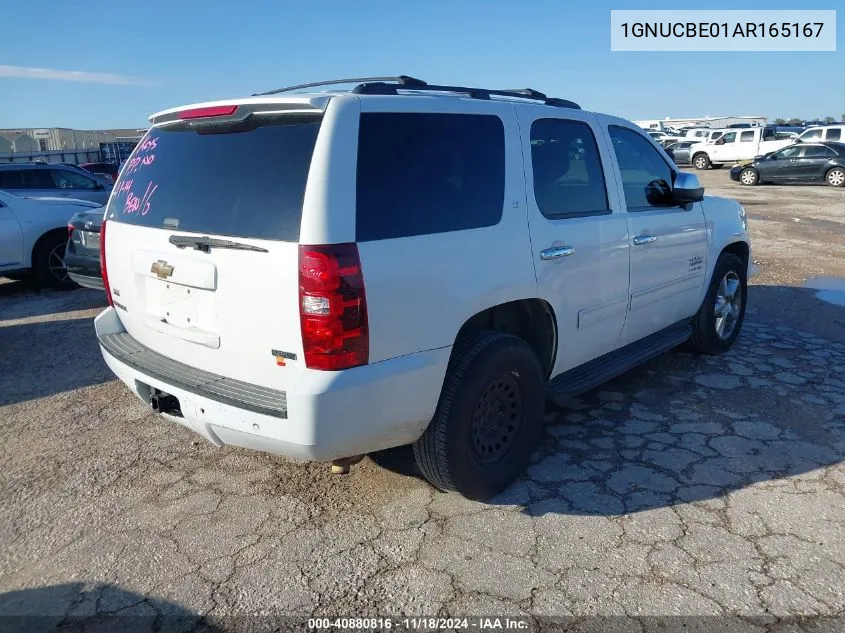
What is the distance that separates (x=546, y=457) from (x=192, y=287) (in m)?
2.14

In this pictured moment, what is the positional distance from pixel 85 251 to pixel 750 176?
23.5 meters

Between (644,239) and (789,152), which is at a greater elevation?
(789,152)

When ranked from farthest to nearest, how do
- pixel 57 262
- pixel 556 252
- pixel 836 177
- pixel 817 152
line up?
pixel 817 152, pixel 836 177, pixel 57 262, pixel 556 252

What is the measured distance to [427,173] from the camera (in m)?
2.92

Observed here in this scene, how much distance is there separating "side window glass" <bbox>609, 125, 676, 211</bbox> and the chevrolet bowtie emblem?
2.75 meters

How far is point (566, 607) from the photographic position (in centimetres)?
254

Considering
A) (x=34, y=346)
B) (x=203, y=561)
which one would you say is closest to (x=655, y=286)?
(x=203, y=561)

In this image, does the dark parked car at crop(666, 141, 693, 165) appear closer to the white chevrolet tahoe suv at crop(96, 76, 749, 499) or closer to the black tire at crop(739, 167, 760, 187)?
the black tire at crop(739, 167, 760, 187)

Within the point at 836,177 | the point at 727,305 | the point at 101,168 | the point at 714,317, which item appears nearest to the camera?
the point at 714,317

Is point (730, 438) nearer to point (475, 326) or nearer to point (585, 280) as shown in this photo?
point (585, 280)

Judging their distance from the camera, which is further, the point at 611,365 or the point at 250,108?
the point at 611,365

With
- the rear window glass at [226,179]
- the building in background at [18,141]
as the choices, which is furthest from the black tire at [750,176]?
the building in background at [18,141]

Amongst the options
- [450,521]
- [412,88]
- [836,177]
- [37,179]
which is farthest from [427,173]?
[836,177]

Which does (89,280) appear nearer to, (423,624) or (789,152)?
(423,624)
